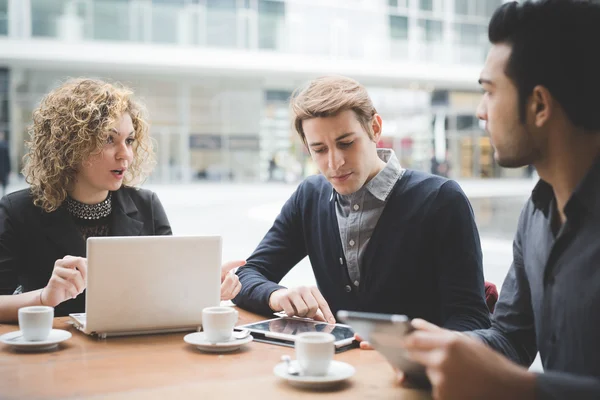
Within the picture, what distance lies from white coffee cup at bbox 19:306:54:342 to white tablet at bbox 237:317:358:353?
0.53 metres

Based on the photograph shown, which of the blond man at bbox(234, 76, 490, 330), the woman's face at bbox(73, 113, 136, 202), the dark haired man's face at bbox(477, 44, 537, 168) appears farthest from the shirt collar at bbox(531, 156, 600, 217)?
the woman's face at bbox(73, 113, 136, 202)

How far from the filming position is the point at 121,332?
1747 mm

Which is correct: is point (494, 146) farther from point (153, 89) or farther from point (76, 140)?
point (153, 89)

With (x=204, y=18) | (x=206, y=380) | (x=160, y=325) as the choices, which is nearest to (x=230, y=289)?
(x=160, y=325)

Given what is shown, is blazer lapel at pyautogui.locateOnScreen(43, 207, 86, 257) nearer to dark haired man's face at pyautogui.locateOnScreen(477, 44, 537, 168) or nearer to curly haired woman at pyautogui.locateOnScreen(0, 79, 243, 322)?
curly haired woman at pyautogui.locateOnScreen(0, 79, 243, 322)

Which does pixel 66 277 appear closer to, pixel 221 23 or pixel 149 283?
pixel 149 283

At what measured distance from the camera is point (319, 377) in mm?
1298

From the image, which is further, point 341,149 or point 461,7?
point 461,7

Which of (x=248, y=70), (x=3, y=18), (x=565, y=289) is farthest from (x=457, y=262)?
(x=248, y=70)

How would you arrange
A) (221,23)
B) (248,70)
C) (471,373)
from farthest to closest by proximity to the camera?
(248,70)
(221,23)
(471,373)

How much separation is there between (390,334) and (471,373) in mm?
162

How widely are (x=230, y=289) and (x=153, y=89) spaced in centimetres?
1903

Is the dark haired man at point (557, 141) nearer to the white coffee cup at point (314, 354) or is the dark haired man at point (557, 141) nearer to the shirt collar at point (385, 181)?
the white coffee cup at point (314, 354)

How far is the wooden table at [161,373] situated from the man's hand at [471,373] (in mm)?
211
